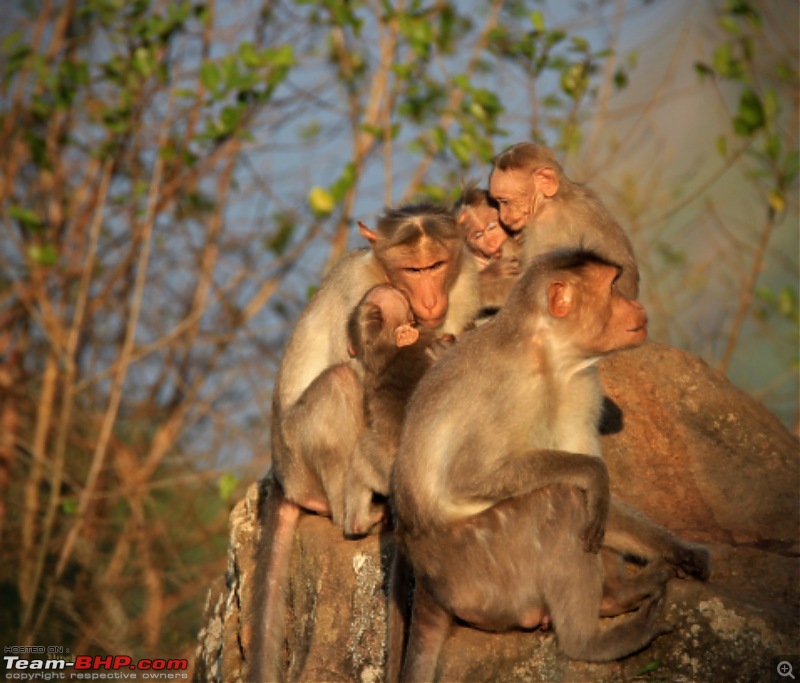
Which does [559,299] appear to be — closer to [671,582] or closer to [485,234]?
[671,582]

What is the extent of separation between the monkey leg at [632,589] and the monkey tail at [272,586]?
161cm

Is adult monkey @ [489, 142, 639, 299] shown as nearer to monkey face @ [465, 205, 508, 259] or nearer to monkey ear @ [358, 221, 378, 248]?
monkey face @ [465, 205, 508, 259]

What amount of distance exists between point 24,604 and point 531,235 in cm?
537

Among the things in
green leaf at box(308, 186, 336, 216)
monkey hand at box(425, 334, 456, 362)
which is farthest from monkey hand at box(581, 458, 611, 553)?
green leaf at box(308, 186, 336, 216)

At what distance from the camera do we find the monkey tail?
5.14 meters

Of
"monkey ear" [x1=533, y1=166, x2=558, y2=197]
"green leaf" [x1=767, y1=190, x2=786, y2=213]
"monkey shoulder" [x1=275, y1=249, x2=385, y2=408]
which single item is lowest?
"monkey shoulder" [x1=275, y1=249, x2=385, y2=408]

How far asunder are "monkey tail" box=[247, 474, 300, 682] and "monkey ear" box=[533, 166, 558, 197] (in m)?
2.15

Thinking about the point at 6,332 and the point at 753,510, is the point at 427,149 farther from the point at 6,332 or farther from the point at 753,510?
the point at 753,510

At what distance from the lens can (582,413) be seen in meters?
4.43

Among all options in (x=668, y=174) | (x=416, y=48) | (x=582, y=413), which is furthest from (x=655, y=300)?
(x=582, y=413)

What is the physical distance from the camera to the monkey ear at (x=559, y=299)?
14.5ft

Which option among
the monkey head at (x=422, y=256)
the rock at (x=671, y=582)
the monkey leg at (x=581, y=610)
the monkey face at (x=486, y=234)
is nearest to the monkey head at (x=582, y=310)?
the monkey leg at (x=581, y=610)

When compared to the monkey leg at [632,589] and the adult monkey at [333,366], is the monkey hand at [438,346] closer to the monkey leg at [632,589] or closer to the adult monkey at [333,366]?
the adult monkey at [333,366]

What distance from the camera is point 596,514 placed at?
4.14 metres
